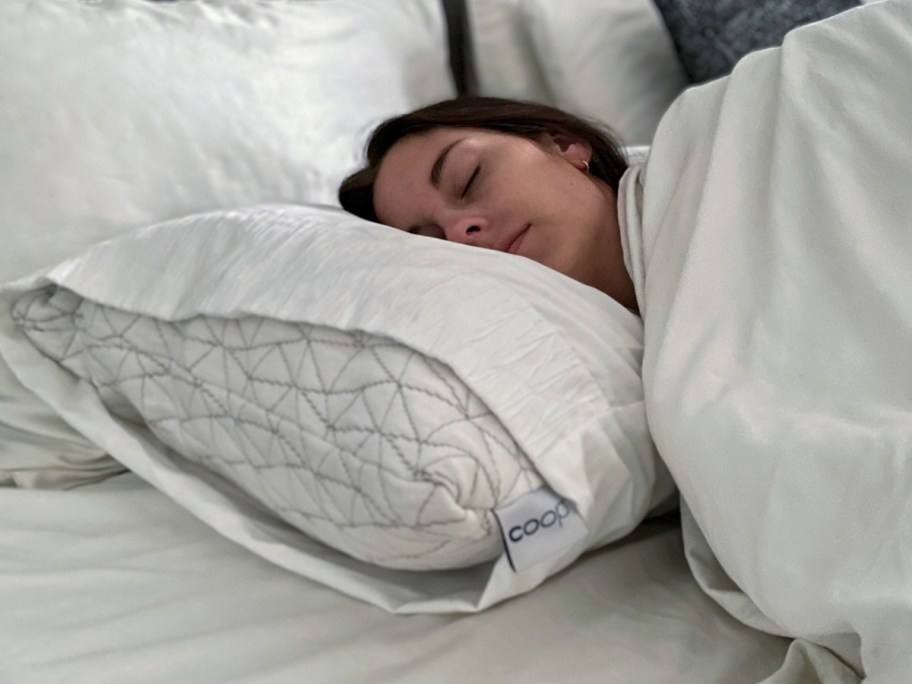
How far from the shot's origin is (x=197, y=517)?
74cm

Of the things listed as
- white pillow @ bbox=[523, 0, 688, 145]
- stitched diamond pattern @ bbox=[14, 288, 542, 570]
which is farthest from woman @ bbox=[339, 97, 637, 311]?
white pillow @ bbox=[523, 0, 688, 145]

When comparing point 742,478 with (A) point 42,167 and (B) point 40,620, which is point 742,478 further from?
(A) point 42,167

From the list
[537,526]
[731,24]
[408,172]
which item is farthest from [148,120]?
[731,24]

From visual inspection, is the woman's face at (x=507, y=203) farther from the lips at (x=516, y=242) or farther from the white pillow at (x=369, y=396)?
the white pillow at (x=369, y=396)

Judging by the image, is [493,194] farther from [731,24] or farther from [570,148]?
[731,24]

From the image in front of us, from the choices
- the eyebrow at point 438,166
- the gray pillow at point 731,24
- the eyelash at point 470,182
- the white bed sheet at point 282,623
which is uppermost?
the eyebrow at point 438,166

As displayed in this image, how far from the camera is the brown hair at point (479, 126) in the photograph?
945mm

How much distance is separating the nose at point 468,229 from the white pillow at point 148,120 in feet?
0.81

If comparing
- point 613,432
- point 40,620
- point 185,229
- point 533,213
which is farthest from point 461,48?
point 40,620

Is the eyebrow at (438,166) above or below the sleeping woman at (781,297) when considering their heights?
above

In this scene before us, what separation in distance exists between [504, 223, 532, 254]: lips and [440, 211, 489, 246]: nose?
0.08 feet

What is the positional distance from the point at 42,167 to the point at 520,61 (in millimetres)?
762

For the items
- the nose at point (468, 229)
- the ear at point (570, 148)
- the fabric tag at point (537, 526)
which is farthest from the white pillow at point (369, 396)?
the ear at point (570, 148)

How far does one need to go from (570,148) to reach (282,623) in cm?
61
